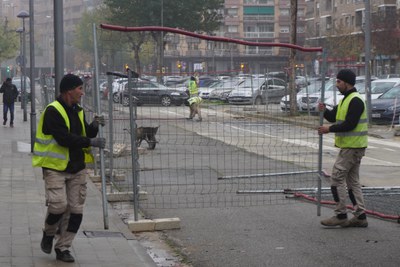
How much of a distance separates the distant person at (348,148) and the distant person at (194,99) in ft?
6.45

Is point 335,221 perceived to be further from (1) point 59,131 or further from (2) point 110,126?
(2) point 110,126

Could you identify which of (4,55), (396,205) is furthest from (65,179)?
(4,55)

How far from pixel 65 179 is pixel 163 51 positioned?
4.06 meters

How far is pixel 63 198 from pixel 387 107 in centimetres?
2327

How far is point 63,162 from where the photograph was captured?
323 inches

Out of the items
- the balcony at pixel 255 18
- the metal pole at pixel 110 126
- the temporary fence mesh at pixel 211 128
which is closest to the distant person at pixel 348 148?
the temporary fence mesh at pixel 211 128

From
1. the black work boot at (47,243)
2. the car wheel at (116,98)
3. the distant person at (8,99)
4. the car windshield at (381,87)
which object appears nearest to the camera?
the black work boot at (47,243)

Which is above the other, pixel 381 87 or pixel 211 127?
pixel 211 127

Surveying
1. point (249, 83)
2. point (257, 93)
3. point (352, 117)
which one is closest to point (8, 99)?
point (249, 83)

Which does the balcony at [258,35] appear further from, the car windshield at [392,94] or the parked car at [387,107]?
the parked car at [387,107]

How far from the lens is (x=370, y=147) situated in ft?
74.2

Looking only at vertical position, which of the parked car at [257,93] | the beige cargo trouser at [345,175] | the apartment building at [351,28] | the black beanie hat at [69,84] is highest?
the apartment building at [351,28]

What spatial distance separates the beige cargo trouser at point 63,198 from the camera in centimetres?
813

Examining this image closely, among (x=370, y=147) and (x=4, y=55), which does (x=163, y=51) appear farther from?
(x=4, y=55)
